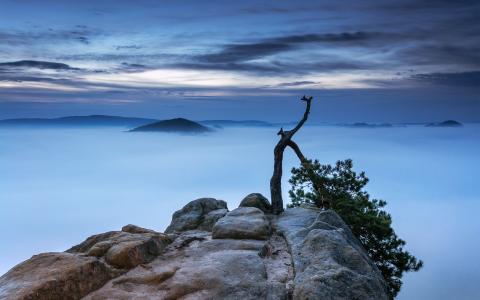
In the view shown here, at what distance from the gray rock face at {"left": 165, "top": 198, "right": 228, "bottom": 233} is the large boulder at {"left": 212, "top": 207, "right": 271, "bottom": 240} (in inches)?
158

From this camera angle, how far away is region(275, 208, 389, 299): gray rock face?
1012 centimetres

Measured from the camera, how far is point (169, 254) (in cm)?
1502

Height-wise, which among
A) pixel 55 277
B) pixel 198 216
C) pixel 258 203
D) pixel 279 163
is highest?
pixel 279 163

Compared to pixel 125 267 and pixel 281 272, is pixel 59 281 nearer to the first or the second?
pixel 125 267

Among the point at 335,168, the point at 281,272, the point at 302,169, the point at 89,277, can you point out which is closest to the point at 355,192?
the point at 335,168

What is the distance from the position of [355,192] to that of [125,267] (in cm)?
2059

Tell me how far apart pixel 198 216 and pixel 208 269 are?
11.4 meters

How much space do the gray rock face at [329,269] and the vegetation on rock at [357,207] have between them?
9.84m

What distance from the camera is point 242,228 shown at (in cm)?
1662

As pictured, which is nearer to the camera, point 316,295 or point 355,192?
point 316,295

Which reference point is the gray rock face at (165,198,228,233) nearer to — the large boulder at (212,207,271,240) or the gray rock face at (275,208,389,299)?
the large boulder at (212,207,271,240)

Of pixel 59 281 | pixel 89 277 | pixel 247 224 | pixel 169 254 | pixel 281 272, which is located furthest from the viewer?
pixel 247 224

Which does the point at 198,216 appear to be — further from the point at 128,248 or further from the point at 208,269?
the point at 208,269

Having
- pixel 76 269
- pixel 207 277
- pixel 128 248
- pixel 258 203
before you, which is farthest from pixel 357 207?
pixel 76 269
